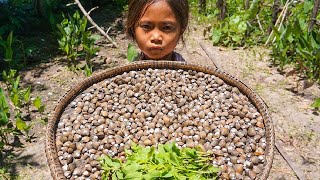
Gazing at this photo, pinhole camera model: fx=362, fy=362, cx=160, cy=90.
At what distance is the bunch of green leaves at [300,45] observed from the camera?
3.07 metres

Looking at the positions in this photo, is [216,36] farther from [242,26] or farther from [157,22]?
[157,22]

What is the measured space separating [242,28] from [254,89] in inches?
39.8

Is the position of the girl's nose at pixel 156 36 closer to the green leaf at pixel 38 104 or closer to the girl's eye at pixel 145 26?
the girl's eye at pixel 145 26

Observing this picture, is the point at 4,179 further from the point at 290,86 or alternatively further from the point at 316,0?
the point at 316,0

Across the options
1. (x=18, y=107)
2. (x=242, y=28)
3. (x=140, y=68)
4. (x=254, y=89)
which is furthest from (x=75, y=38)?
Answer: (x=242, y=28)

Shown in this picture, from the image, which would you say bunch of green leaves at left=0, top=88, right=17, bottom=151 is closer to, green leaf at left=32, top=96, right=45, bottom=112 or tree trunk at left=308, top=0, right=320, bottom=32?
green leaf at left=32, top=96, right=45, bottom=112

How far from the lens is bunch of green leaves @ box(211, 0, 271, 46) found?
3727mm

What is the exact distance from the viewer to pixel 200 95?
1.78m

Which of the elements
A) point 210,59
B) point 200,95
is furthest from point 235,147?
point 210,59

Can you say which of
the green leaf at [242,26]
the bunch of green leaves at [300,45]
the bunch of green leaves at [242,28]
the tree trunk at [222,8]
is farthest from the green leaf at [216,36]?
the bunch of green leaves at [300,45]

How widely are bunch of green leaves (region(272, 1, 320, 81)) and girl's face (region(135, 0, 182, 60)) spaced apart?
161cm

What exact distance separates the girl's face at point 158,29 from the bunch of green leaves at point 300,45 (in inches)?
63.3

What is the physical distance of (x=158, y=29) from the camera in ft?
6.01

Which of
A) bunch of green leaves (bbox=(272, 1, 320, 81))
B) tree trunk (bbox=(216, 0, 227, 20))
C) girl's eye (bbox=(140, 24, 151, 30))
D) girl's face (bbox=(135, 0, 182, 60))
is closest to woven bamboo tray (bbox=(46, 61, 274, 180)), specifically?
girl's face (bbox=(135, 0, 182, 60))
